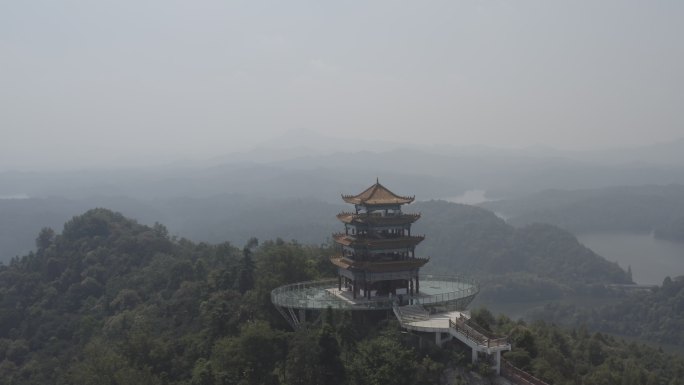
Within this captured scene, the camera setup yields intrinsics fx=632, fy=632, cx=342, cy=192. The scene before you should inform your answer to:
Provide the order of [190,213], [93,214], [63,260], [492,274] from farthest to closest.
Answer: [190,213], [492,274], [93,214], [63,260]

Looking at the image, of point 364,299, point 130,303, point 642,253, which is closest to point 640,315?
point 642,253

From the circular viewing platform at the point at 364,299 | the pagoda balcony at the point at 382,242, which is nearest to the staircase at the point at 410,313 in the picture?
the circular viewing platform at the point at 364,299

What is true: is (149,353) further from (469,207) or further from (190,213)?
(190,213)

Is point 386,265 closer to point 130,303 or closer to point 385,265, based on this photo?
point 385,265

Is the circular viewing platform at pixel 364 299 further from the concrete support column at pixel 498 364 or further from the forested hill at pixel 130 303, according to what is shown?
the concrete support column at pixel 498 364

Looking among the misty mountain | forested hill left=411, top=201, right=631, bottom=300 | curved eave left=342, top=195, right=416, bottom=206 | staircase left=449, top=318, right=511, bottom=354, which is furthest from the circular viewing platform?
the misty mountain

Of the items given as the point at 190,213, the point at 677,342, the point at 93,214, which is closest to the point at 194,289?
the point at 93,214
